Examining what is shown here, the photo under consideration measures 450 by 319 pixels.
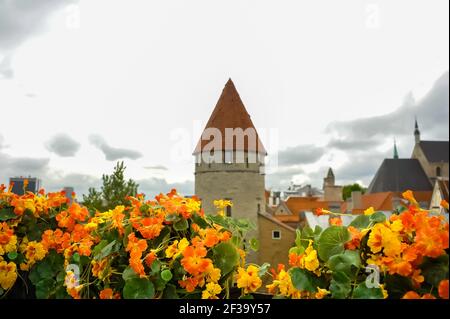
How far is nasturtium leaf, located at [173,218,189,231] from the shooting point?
65 centimetres

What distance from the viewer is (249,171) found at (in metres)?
9.89

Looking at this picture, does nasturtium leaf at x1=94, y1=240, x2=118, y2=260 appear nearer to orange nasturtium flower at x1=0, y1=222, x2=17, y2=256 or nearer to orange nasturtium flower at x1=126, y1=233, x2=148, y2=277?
orange nasturtium flower at x1=126, y1=233, x2=148, y2=277

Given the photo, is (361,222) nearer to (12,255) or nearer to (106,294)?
(106,294)

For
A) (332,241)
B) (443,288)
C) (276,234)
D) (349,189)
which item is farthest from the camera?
(349,189)

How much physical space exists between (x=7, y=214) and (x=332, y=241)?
744mm

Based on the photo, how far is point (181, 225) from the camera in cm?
65

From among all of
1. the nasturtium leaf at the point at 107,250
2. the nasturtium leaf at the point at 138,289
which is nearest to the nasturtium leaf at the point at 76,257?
the nasturtium leaf at the point at 107,250

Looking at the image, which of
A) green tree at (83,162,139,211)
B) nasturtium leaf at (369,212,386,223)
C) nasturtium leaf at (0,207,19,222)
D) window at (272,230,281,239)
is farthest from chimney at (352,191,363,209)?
nasturtium leaf at (369,212,386,223)

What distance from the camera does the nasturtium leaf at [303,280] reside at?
18.7 inches

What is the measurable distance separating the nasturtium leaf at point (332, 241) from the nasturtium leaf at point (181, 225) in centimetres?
24

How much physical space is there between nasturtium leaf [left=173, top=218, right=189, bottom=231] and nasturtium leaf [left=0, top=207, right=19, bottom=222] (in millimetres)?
464

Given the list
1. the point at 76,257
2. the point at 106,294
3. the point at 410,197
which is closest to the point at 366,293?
the point at 410,197
